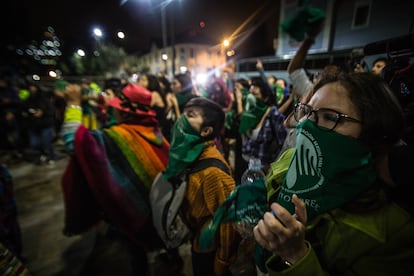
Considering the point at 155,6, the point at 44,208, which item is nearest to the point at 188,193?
the point at 44,208

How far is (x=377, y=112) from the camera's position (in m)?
0.88

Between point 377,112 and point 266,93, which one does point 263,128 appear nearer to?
point 266,93

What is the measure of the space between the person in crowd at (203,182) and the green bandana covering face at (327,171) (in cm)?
80

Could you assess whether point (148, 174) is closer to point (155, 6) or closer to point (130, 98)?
point (130, 98)

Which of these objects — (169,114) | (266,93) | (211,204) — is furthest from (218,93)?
(211,204)

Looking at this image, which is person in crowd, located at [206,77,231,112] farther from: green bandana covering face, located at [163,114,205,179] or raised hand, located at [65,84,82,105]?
green bandana covering face, located at [163,114,205,179]

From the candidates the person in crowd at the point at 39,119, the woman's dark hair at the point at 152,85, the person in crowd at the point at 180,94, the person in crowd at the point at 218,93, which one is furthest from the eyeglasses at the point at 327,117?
the person in crowd at the point at 39,119

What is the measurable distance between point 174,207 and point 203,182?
363 millimetres

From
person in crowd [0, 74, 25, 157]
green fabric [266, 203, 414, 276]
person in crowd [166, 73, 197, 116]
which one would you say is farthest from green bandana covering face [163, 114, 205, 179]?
person in crowd [0, 74, 25, 157]

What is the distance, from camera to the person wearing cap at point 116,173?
6.96ft

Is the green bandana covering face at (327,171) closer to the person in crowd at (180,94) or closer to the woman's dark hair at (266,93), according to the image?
the woman's dark hair at (266,93)

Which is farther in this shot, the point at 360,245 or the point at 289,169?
the point at 289,169

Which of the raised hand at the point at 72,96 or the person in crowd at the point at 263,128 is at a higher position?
the raised hand at the point at 72,96

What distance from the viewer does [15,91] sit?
27.2ft
